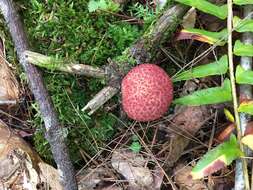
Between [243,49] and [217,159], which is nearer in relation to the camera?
[217,159]

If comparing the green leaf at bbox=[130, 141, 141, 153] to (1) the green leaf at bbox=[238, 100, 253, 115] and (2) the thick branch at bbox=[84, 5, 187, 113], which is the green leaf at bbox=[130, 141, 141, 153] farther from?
(1) the green leaf at bbox=[238, 100, 253, 115]

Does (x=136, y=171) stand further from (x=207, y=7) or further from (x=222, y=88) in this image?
(x=207, y=7)

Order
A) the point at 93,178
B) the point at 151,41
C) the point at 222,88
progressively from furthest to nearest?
1. the point at 93,178
2. the point at 151,41
3. the point at 222,88

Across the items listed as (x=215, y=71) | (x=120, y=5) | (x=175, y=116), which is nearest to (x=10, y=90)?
(x=120, y=5)

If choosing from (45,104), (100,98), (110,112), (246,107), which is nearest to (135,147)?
(110,112)

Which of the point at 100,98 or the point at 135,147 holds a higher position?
the point at 100,98

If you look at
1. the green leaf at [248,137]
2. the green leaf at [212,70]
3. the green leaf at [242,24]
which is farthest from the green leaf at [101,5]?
the green leaf at [248,137]

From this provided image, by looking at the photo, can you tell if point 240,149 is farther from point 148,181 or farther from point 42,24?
point 42,24
